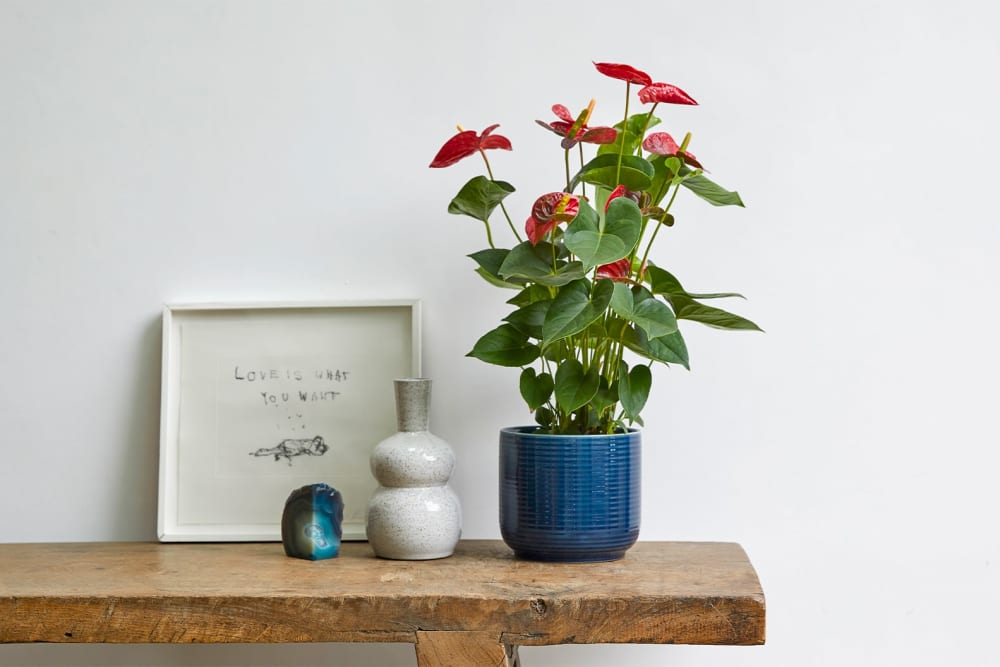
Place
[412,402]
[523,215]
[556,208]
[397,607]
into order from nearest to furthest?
[397,607]
[556,208]
[412,402]
[523,215]

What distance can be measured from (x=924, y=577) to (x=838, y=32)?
75cm

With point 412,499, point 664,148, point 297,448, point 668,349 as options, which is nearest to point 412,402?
point 412,499

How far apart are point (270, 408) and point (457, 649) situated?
1.68 ft

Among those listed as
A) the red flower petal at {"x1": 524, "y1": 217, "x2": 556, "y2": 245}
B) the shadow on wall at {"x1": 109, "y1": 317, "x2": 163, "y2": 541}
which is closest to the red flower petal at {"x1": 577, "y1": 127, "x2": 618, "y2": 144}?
the red flower petal at {"x1": 524, "y1": 217, "x2": 556, "y2": 245}

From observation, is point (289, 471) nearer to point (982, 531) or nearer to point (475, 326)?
point (475, 326)

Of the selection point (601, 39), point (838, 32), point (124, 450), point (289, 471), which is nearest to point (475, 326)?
point (289, 471)

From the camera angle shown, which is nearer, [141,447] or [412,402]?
[412,402]

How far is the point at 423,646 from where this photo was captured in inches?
38.9

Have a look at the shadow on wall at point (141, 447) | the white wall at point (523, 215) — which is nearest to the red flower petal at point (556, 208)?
the white wall at point (523, 215)

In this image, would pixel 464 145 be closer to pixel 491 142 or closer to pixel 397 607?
pixel 491 142

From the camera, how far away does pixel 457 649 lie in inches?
39.0

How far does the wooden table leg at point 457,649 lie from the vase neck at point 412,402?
0.30 metres

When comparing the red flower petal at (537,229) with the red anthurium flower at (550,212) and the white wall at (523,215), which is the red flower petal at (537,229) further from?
the white wall at (523,215)

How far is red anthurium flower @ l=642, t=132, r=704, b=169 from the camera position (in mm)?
1102
